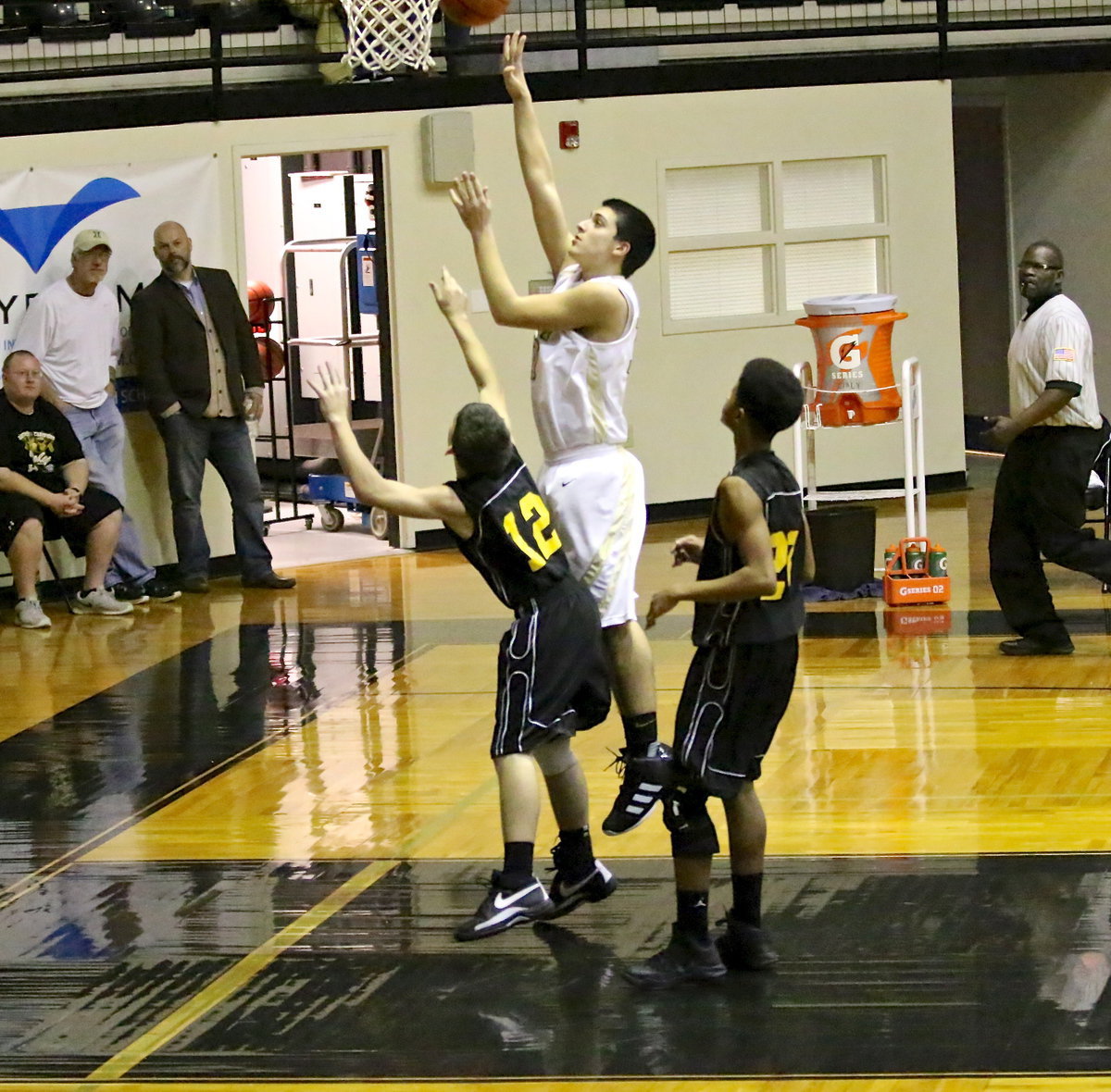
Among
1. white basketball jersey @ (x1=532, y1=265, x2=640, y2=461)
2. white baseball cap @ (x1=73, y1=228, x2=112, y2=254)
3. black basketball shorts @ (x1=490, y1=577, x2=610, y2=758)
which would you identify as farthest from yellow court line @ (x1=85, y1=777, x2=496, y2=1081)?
white baseball cap @ (x1=73, y1=228, x2=112, y2=254)

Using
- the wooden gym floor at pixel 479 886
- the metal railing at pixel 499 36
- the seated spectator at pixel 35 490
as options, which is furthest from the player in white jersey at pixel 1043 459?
the metal railing at pixel 499 36

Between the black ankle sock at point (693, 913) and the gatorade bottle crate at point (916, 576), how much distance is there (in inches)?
181

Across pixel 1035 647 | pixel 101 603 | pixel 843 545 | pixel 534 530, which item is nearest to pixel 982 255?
pixel 843 545

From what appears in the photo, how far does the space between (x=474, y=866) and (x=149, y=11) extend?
8286mm

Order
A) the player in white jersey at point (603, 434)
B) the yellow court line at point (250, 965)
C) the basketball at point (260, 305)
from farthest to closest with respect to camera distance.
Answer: the basketball at point (260, 305) → the player in white jersey at point (603, 434) → the yellow court line at point (250, 965)

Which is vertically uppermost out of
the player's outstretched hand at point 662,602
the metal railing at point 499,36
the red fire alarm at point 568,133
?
the metal railing at point 499,36

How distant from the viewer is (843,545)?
9.13 m

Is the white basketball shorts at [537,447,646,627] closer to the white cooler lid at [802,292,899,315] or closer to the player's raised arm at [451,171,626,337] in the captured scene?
the player's raised arm at [451,171,626,337]

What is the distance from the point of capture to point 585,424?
5.07 meters

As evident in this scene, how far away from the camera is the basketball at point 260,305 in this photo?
12852 millimetres

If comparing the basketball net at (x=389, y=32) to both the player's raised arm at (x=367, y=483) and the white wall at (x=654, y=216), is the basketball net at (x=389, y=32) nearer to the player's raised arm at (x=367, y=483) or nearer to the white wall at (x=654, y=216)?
the white wall at (x=654, y=216)

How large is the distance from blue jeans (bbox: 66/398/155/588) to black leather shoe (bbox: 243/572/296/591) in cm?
57

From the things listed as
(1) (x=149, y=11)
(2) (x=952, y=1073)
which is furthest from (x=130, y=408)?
(2) (x=952, y=1073)

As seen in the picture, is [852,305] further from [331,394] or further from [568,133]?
[331,394]
